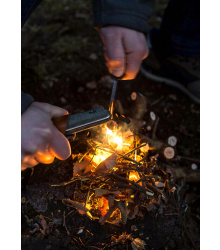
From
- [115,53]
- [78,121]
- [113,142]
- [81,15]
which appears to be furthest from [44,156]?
[81,15]

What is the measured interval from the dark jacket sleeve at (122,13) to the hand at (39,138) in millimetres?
989

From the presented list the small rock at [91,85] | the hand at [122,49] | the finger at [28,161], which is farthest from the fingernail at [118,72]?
the small rock at [91,85]

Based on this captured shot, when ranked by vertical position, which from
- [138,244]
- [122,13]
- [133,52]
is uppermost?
[122,13]

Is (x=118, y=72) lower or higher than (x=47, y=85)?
higher

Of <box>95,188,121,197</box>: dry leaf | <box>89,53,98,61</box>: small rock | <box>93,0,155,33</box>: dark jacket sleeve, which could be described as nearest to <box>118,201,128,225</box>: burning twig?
<box>95,188,121,197</box>: dry leaf

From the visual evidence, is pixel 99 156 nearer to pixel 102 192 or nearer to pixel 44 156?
pixel 102 192

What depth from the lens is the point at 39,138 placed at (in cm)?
148

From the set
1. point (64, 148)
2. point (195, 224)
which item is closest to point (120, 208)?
point (64, 148)

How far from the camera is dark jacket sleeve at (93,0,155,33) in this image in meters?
1.88

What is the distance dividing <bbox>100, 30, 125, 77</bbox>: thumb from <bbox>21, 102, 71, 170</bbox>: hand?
2.31 feet

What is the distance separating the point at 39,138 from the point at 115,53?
0.97 m

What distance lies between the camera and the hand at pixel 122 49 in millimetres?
1840

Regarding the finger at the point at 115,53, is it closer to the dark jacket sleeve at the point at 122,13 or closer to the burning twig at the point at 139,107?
the dark jacket sleeve at the point at 122,13

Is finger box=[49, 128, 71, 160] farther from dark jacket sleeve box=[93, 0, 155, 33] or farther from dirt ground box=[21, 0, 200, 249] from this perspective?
dark jacket sleeve box=[93, 0, 155, 33]
